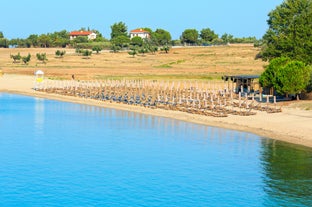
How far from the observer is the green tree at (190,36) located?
6949 inches

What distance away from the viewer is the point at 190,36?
17650 centimetres

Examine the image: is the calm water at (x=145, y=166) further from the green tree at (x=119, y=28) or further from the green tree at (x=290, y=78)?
the green tree at (x=119, y=28)

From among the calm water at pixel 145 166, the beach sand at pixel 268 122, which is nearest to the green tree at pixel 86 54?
the beach sand at pixel 268 122

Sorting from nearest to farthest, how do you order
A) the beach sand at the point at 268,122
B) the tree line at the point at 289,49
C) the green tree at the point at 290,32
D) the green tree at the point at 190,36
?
the beach sand at the point at 268,122
the tree line at the point at 289,49
the green tree at the point at 290,32
the green tree at the point at 190,36

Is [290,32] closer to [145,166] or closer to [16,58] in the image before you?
[145,166]

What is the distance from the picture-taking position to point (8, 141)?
37.5 metres

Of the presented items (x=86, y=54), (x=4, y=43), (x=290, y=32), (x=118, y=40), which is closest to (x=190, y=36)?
(x=118, y=40)

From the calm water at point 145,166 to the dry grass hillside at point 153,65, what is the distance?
39.2 m

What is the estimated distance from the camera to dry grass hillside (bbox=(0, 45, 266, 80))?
86000mm

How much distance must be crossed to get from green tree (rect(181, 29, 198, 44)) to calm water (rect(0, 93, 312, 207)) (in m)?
132

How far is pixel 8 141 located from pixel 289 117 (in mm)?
18434

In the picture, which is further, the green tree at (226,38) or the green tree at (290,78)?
the green tree at (226,38)

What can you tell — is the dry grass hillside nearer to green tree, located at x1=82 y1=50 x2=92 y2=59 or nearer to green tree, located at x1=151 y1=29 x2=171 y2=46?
green tree, located at x1=82 y1=50 x2=92 y2=59

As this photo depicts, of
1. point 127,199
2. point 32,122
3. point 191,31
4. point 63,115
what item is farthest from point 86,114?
point 191,31
